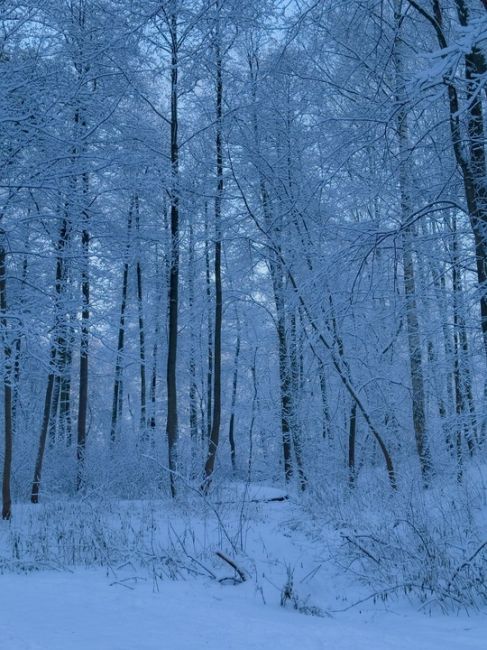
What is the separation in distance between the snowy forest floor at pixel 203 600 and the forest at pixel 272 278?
4 centimetres

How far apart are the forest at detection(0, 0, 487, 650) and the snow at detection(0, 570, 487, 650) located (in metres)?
0.04

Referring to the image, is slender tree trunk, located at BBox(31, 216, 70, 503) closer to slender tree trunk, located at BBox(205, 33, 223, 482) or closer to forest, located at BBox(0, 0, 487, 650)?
forest, located at BBox(0, 0, 487, 650)

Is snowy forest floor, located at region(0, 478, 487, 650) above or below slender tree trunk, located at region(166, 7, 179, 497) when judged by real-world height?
below

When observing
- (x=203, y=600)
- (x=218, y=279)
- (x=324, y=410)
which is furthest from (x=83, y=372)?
(x=203, y=600)

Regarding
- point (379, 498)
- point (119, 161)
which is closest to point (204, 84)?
point (119, 161)

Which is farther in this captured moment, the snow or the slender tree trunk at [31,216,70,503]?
the slender tree trunk at [31,216,70,503]

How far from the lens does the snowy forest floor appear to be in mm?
2945

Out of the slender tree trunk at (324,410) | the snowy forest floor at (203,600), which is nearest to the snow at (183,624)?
the snowy forest floor at (203,600)

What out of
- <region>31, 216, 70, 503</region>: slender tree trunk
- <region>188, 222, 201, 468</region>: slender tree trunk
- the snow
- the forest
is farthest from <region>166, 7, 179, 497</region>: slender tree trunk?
the snow

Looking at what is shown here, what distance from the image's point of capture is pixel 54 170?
7.74m

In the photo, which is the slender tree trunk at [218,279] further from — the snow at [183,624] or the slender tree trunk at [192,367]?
the snow at [183,624]

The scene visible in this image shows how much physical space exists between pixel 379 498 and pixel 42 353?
6.01 metres

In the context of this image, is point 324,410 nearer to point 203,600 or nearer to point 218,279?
point 218,279

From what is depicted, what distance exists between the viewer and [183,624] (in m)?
3.20
